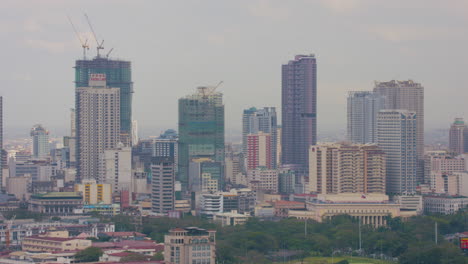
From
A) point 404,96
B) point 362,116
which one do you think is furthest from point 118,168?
point 362,116

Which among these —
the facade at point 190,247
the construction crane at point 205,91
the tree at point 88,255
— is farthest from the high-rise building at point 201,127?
the facade at point 190,247

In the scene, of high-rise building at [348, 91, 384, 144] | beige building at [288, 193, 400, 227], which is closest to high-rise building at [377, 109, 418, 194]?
beige building at [288, 193, 400, 227]

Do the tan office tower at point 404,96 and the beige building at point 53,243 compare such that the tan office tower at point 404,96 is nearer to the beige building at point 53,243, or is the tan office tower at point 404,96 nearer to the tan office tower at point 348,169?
the tan office tower at point 348,169

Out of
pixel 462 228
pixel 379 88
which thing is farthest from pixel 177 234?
pixel 379 88

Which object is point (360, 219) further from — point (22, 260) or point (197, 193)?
point (22, 260)

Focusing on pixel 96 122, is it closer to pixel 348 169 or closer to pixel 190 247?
pixel 348 169
